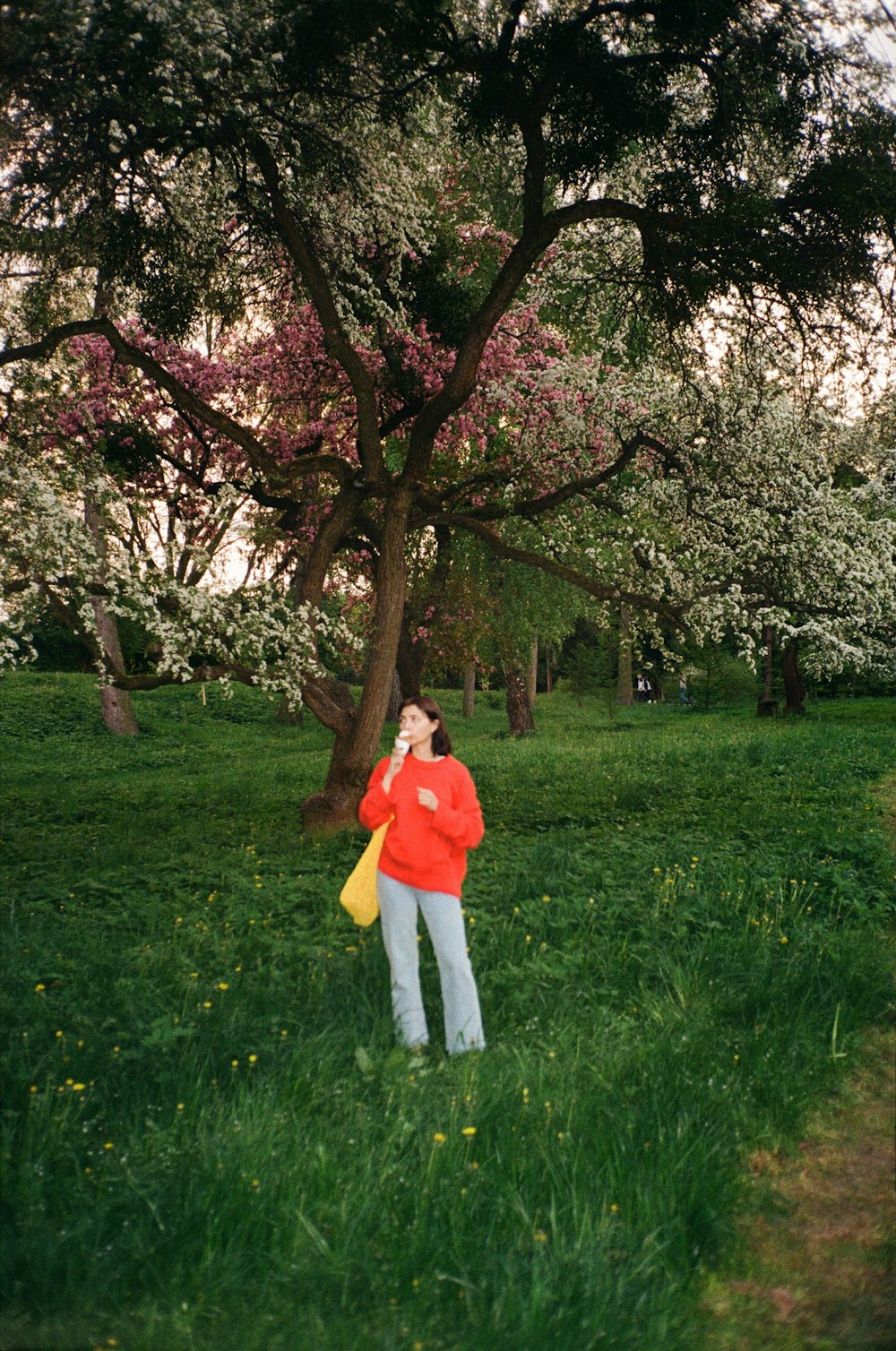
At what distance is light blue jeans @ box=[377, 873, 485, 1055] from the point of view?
218 inches

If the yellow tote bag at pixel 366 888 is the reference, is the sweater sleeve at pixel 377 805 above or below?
above

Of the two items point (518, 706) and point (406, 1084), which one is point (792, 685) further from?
point (406, 1084)

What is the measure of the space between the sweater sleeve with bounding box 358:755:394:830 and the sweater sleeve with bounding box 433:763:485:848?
0.35 meters

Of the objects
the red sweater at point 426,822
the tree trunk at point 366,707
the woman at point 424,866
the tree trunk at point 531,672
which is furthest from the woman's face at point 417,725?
the tree trunk at point 531,672

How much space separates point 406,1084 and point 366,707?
24.5 ft

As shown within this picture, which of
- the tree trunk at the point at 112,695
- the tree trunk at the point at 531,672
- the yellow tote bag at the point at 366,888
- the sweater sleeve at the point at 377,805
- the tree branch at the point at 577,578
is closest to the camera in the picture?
the sweater sleeve at the point at 377,805

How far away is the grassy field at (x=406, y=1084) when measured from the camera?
3443 millimetres

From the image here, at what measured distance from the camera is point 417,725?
5.75m

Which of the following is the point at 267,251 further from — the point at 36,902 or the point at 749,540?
the point at 36,902

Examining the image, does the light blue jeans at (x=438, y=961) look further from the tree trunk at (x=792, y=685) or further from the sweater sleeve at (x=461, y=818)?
the tree trunk at (x=792, y=685)

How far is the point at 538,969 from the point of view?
6656 millimetres

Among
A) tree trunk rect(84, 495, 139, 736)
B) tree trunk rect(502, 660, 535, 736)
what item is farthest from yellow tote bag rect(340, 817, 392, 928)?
tree trunk rect(502, 660, 535, 736)

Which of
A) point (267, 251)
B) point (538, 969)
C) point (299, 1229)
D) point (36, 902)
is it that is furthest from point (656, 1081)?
point (267, 251)

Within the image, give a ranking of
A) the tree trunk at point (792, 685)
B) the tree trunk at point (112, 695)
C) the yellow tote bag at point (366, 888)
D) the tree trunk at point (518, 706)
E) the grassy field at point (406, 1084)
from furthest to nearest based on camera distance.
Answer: the tree trunk at point (792, 685) < the tree trunk at point (518, 706) < the tree trunk at point (112, 695) < the yellow tote bag at point (366, 888) < the grassy field at point (406, 1084)
